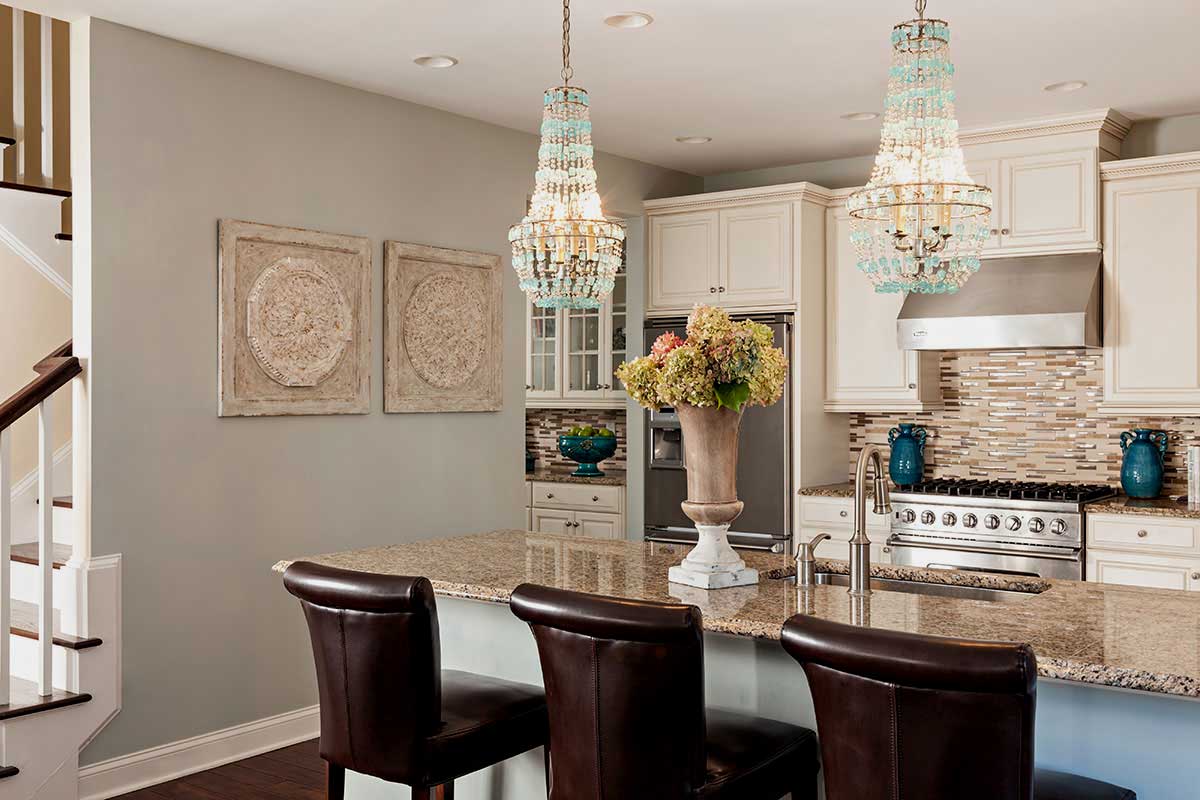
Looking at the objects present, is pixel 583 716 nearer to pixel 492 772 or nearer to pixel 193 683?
pixel 492 772

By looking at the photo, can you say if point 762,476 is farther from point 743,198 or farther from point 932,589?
point 932,589

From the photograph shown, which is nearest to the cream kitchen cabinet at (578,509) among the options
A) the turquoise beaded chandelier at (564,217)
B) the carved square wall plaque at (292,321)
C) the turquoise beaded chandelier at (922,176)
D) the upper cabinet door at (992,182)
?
the carved square wall plaque at (292,321)

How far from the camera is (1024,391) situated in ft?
18.2

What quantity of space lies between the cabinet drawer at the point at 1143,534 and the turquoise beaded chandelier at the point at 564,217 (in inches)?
112

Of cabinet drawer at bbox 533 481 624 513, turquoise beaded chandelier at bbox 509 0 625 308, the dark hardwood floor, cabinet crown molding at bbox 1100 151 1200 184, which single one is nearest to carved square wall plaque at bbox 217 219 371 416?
the dark hardwood floor

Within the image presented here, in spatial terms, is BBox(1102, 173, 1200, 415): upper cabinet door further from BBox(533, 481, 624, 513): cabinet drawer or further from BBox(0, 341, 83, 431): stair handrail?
BBox(0, 341, 83, 431): stair handrail

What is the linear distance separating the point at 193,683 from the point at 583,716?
95.8 inches

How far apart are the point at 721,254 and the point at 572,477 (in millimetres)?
1654

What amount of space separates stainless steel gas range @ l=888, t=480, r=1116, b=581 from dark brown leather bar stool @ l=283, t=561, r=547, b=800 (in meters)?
2.97

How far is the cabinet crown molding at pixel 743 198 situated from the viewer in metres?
5.62

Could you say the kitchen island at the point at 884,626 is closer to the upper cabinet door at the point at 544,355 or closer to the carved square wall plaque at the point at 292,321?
the carved square wall plaque at the point at 292,321

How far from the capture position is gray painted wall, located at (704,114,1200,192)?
5105 millimetres

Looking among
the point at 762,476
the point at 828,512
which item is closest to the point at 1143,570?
the point at 828,512

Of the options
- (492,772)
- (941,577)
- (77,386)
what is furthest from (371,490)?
(941,577)
